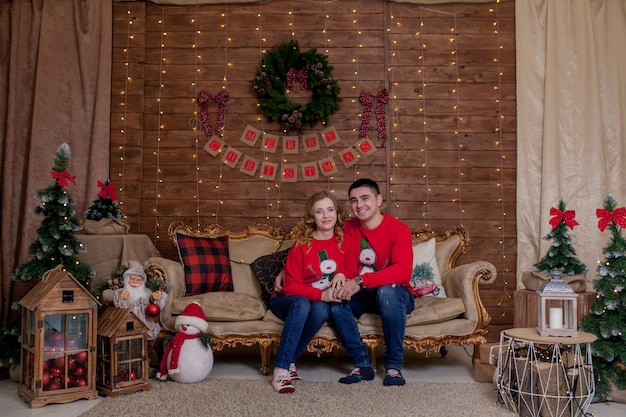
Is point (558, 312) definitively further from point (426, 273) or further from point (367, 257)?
point (426, 273)

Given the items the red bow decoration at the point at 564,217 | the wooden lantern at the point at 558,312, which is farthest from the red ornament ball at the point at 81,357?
the red bow decoration at the point at 564,217

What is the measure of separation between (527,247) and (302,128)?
6.22ft

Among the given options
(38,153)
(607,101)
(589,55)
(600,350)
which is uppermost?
(589,55)

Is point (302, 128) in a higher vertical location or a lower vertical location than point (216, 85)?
lower

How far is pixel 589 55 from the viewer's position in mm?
4172

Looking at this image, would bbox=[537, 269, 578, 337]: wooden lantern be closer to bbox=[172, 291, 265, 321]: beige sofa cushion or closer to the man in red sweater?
the man in red sweater

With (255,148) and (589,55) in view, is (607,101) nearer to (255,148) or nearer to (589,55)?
(589,55)

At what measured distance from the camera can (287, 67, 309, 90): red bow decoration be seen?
167 inches

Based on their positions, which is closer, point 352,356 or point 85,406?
point 85,406

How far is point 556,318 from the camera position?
2.42 m

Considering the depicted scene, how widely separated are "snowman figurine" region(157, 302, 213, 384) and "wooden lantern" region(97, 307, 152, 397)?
6.1 inches

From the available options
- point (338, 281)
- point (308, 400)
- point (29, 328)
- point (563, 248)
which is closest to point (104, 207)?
point (29, 328)

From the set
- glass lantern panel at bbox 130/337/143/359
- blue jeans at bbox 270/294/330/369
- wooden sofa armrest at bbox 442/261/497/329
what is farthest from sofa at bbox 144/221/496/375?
glass lantern panel at bbox 130/337/143/359

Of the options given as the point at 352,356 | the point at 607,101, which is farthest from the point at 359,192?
the point at 607,101
